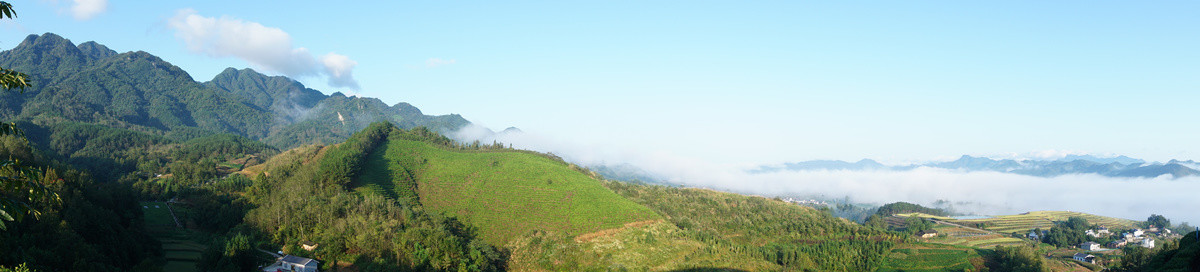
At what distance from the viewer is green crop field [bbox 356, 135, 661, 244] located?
59522mm

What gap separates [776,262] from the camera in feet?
172

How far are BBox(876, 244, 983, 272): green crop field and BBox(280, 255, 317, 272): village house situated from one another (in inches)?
2181

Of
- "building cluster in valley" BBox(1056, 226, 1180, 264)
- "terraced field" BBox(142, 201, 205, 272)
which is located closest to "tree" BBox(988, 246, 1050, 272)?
"building cluster in valley" BBox(1056, 226, 1180, 264)

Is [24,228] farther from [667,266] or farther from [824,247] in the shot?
[824,247]

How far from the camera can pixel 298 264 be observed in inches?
1553

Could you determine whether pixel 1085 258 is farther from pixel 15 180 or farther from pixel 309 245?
pixel 15 180

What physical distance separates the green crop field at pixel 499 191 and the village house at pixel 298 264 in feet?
61.4

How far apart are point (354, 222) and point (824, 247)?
166 feet

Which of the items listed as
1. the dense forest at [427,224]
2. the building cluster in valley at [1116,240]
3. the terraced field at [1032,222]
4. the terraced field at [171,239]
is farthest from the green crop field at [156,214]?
the terraced field at [1032,222]

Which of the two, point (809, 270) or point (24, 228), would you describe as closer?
point (24, 228)

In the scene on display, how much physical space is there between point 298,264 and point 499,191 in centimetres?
3161

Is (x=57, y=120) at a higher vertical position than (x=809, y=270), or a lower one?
higher

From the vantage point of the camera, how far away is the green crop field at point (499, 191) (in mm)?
59522

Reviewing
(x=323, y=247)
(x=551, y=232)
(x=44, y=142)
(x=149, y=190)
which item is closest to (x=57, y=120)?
(x=44, y=142)
